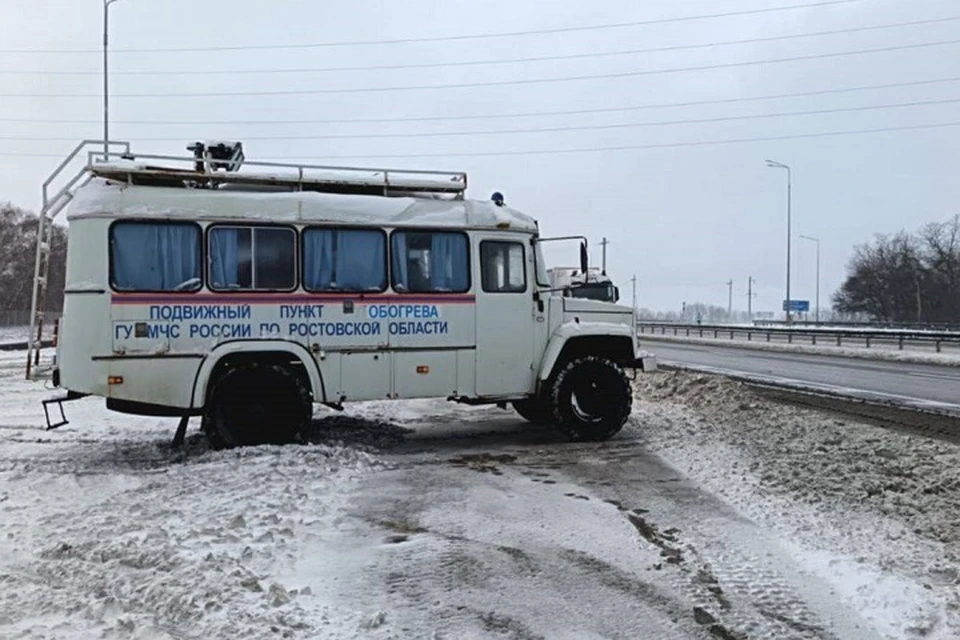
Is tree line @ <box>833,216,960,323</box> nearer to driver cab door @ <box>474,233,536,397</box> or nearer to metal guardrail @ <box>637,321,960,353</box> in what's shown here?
metal guardrail @ <box>637,321,960,353</box>

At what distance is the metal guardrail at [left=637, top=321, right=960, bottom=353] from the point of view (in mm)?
33469

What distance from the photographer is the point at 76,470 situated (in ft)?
26.2

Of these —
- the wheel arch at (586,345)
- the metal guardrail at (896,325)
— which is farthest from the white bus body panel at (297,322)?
the metal guardrail at (896,325)

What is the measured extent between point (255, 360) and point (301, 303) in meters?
0.81

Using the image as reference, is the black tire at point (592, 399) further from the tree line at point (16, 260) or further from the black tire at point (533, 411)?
the tree line at point (16, 260)

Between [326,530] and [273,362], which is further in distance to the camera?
[273,362]

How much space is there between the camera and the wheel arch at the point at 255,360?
838 centimetres

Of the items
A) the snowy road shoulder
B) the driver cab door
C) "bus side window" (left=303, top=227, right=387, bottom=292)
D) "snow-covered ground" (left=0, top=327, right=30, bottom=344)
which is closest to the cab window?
the driver cab door

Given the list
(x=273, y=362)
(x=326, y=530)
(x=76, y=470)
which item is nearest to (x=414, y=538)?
(x=326, y=530)

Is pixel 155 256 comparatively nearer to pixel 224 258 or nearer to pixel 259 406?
pixel 224 258

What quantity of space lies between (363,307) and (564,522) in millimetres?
3834

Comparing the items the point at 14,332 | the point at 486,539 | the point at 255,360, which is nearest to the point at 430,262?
the point at 255,360

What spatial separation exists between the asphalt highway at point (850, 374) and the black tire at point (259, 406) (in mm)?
11648

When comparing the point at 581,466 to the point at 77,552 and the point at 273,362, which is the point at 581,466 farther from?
the point at 77,552
